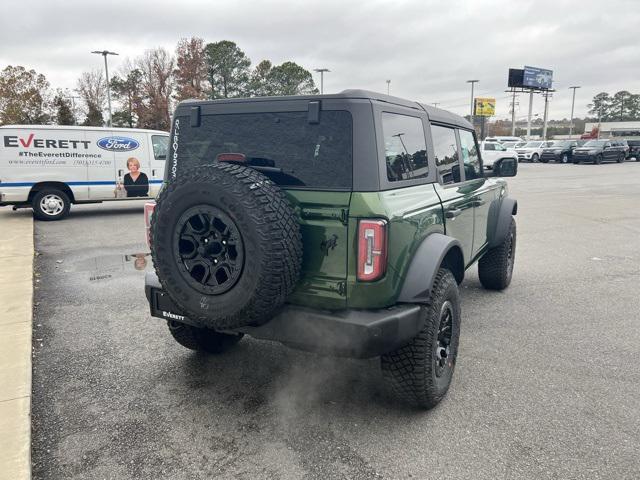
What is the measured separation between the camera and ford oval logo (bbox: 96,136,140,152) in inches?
424

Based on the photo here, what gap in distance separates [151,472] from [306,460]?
2.60 feet

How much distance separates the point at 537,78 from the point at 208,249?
69721 millimetres

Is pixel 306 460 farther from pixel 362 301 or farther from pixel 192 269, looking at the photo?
pixel 192 269

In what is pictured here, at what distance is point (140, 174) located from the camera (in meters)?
11.4

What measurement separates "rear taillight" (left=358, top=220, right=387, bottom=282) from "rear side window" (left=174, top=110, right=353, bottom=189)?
0.92 feet

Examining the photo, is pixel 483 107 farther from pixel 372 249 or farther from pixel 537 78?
pixel 372 249

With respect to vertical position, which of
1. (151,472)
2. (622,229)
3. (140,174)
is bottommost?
(151,472)

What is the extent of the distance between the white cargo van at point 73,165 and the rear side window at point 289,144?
7.84 m

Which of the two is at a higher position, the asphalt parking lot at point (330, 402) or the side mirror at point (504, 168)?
the side mirror at point (504, 168)

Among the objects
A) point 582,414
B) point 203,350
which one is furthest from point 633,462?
point 203,350

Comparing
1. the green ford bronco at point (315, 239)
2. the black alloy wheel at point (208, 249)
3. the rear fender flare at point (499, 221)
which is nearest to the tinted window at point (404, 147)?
the green ford bronco at point (315, 239)

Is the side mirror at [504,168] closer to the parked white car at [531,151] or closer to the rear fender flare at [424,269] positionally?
the rear fender flare at [424,269]

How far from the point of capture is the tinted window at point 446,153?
146 inches

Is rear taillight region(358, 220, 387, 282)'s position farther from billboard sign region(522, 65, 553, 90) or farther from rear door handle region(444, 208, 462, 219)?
billboard sign region(522, 65, 553, 90)
